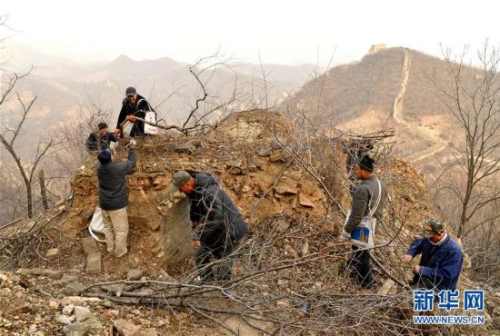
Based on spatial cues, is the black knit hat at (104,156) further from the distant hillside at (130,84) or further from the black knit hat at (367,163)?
the black knit hat at (367,163)

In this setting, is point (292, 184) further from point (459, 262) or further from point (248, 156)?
point (459, 262)

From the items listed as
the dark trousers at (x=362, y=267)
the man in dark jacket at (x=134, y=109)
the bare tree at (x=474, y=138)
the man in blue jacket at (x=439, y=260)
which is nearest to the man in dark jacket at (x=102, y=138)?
the man in dark jacket at (x=134, y=109)

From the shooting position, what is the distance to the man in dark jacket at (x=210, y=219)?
11.0ft

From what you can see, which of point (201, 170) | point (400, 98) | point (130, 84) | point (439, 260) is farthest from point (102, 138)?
point (130, 84)

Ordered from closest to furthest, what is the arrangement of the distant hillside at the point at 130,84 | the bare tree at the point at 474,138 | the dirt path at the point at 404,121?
1. the distant hillside at the point at 130,84
2. the bare tree at the point at 474,138
3. the dirt path at the point at 404,121

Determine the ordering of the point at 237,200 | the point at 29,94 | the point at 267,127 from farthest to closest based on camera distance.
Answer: the point at 29,94
the point at 267,127
the point at 237,200

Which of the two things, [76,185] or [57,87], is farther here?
Answer: [57,87]

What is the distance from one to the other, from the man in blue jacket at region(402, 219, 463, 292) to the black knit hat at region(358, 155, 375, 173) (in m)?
0.71

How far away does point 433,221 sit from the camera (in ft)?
10.0

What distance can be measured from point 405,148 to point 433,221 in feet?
88.7

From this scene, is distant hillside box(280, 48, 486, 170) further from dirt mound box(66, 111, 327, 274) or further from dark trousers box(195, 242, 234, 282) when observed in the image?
dark trousers box(195, 242, 234, 282)

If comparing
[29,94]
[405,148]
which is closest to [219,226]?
[405,148]

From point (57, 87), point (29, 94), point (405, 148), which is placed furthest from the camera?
point (57, 87)

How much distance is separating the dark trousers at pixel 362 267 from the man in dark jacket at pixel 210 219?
1250mm
